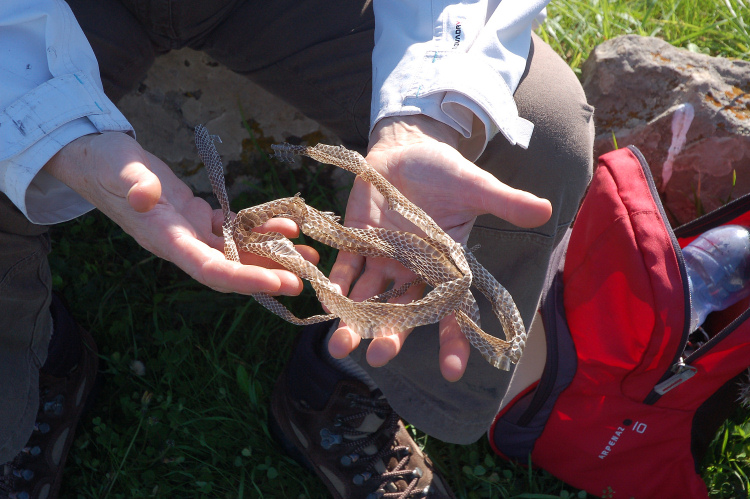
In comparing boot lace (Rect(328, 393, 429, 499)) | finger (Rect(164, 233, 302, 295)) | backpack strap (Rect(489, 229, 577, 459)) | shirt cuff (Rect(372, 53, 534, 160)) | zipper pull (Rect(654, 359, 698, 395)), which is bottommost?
boot lace (Rect(328, 393, 429, 499))

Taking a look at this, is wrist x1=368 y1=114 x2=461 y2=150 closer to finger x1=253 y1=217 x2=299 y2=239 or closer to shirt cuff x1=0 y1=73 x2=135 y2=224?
finger x1=253 y1=217 x2=299 y2=239

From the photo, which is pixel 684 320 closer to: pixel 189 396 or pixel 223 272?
pixel 223 272

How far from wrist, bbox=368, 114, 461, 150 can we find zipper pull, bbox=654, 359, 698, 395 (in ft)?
3.87

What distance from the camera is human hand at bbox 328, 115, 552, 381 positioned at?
4.89ft

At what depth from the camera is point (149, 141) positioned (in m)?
2.82

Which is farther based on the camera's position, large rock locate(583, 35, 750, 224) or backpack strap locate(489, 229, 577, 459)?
large rock locate(583, 35, 750, 224)

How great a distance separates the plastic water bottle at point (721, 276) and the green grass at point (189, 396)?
23.6 inches

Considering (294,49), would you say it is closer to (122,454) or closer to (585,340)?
(585,340)

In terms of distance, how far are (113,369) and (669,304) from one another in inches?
93.8

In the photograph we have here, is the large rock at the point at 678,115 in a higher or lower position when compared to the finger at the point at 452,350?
higher

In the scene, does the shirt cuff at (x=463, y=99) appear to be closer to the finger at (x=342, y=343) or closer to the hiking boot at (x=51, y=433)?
the finger at (x=342, y=343)

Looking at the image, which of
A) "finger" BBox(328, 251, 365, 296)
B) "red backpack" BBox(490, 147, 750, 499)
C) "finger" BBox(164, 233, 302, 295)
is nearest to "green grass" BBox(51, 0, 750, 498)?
"red backpack" BBox(490, 147, 750, 499)

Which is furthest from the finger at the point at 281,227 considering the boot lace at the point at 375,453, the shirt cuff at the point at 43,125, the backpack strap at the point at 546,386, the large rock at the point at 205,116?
the large rock at the point at 205,116

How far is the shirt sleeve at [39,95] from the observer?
1.54 metres
